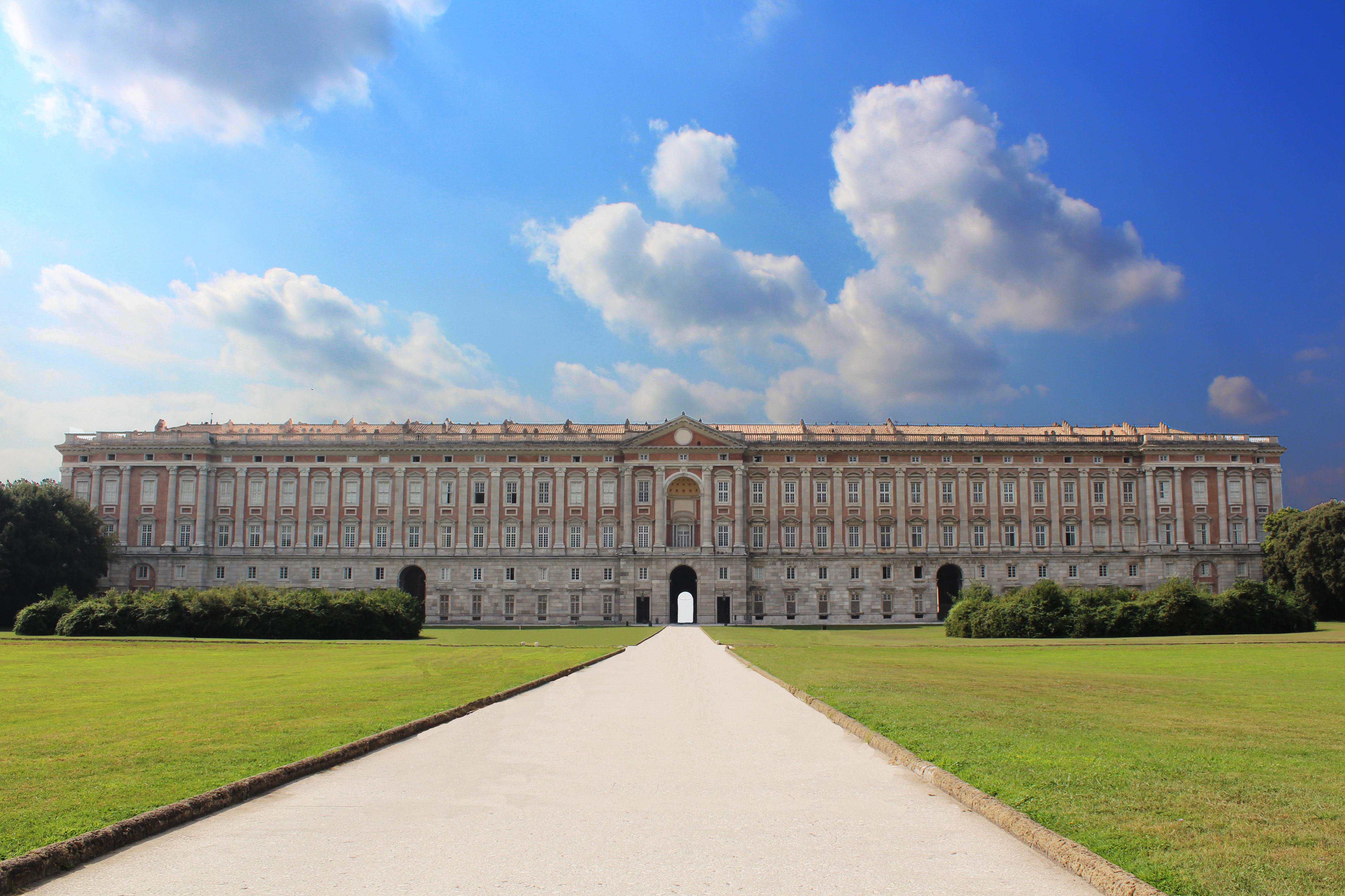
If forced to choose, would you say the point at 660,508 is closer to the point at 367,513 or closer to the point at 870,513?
the point at 870,513

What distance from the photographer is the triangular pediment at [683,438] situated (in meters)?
83.2

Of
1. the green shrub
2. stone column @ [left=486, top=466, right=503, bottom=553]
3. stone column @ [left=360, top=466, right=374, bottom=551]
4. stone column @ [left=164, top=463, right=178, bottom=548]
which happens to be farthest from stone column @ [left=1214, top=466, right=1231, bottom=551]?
stone column @ [left=164, top=463, right=178, bottom=548]

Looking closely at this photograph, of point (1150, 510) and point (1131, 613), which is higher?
point (1150, 510)

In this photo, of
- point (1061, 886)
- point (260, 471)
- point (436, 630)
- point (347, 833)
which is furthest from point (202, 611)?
point (1061, 886)

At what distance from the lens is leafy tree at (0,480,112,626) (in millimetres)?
65812

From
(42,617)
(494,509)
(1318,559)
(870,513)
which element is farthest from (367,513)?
(1318,559)

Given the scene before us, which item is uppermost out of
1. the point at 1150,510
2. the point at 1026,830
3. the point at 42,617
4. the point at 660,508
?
the point at 660,508

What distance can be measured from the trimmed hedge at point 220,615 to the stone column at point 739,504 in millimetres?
36573

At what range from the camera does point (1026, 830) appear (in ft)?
27.1

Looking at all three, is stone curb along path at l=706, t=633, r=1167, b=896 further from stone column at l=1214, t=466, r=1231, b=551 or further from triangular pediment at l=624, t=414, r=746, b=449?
stone column at l=1214, t=466, r=1231, b=551

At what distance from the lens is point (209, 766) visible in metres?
10.7

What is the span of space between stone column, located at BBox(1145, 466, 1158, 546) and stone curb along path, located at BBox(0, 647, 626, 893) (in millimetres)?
83404

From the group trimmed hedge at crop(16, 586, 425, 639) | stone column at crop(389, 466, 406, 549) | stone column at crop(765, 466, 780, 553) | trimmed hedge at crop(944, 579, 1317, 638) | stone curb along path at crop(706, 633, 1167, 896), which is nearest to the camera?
stone curb along path at crop(706, 633, 1167, 896)

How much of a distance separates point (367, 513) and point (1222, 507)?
76.7m
